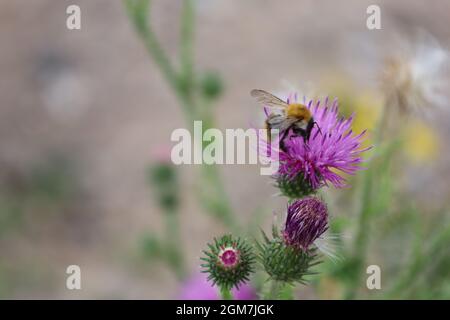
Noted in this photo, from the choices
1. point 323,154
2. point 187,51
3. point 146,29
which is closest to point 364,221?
point 323,154

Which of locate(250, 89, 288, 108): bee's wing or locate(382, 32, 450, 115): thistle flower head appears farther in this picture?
locate(382, 32, 450, 115): thistle flower head

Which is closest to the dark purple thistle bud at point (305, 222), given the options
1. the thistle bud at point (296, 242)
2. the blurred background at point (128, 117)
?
the thistle bud at point (296, 242)

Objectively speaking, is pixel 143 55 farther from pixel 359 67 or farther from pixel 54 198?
pixel 359 67

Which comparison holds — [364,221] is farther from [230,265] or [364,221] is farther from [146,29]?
[146,29]

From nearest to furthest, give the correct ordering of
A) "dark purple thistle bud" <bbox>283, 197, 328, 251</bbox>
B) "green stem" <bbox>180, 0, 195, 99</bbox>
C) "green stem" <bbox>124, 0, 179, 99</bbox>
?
"dark purple thistle bud" <bbox>283, 197, 328, 251</bbox> → "green stem" <bbox>124, 0, 179, 99</bbox> → "green stem" <bbox>180, 0, 195, 99</bbox>

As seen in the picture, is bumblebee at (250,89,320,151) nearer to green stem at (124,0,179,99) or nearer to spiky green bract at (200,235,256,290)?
spiky green bract at (200,235,256,290)

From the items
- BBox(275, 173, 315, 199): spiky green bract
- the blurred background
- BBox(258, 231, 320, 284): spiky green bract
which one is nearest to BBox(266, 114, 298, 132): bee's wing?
BBox(275, 173, 315, 199): spiky green bract
